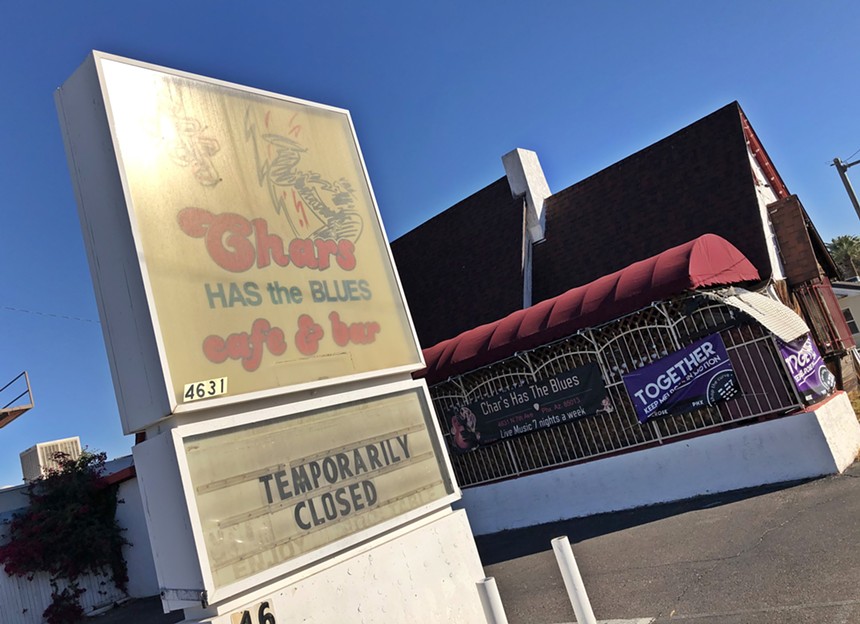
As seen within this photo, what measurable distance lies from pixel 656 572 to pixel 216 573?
492 cm

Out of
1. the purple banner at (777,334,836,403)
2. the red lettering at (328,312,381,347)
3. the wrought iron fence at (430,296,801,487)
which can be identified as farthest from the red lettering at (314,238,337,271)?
the purple banner at (777,334,836,403)

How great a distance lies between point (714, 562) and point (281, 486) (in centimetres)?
474

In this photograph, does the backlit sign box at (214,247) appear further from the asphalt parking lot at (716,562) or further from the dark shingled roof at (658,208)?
the dark shingled roof at (658,208)

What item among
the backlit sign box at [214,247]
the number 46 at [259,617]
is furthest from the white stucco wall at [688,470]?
the number 46 at [259,617]

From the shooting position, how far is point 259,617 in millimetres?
4402

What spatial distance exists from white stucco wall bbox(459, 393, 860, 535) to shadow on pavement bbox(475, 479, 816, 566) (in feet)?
0.50

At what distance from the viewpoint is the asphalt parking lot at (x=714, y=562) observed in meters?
5.55

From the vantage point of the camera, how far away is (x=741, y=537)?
747cm

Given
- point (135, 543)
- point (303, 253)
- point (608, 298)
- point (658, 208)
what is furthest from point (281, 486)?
point (135, 543)

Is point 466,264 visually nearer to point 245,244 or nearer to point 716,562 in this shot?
point 716,562

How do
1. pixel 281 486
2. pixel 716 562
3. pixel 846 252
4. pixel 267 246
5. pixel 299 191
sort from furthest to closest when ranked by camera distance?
pixel 846 252
pixel 716 562
pixel 299 191
pixel 267 246
pixel 281 486

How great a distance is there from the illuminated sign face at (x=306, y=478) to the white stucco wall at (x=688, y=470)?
5502 millimetres

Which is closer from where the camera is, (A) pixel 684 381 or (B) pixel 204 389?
(B) pixel 204 389

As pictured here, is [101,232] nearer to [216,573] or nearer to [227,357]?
[227,357]
